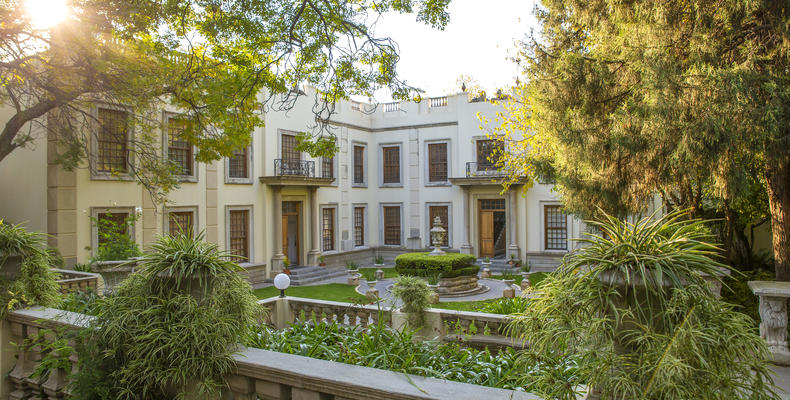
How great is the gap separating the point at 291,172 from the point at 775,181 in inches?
612

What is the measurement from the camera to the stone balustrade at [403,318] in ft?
22.6

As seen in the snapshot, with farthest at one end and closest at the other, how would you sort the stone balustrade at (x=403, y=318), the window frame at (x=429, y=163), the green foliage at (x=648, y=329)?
the window frame at (x=429, y=163)
the stone balustrade at (x=403, y=318)
the green foliage at (x=648, y=329)

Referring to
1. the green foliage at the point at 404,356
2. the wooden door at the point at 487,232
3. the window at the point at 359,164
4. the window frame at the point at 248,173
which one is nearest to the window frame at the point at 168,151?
the window frame at the point at 248,173

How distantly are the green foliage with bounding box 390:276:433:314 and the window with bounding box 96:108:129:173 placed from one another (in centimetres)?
989

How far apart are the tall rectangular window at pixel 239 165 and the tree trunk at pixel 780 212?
49.0 feet

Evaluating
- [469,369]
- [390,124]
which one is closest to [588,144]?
[469,369]

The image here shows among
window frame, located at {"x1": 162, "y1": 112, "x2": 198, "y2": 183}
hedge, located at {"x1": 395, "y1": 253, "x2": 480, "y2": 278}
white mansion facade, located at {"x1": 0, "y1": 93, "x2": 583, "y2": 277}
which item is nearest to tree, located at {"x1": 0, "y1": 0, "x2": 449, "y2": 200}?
white mansion facade, located at {"x1": 0, "y1": 93, "x2": 583, "y2": 277}

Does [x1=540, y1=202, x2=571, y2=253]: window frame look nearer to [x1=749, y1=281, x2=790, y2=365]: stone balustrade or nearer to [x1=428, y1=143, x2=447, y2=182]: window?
[x1=428, y1=143, x2=447, y2=182]: window

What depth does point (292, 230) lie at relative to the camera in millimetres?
20484

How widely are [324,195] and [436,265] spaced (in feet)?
24.5

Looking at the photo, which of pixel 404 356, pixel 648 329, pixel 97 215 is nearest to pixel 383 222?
pixel 97 215

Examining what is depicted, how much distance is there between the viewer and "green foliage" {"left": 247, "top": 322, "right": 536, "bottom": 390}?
3514mm

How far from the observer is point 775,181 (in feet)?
23.7

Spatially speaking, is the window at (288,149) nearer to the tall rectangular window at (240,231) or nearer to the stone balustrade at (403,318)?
the tall rectangular window at (240,231)
